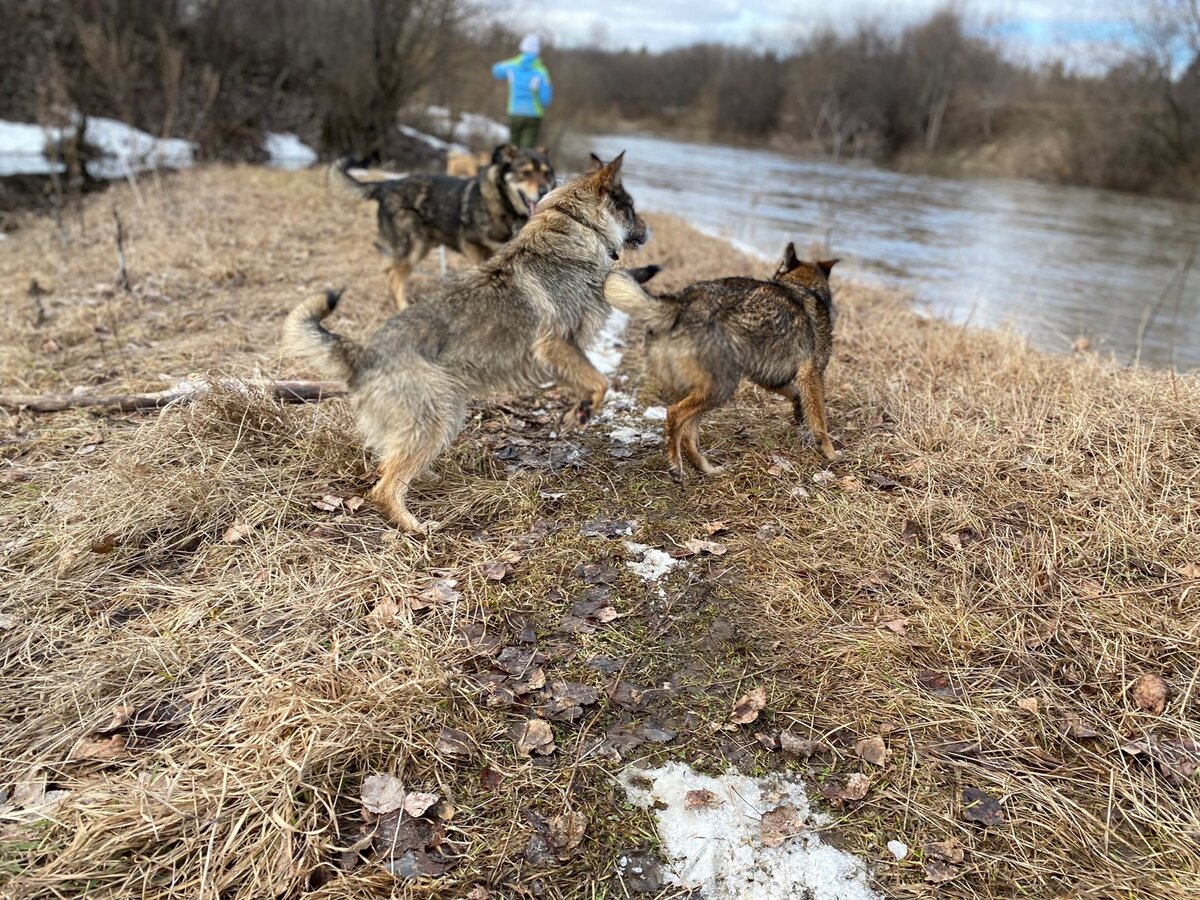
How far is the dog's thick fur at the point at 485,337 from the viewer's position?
154 inches

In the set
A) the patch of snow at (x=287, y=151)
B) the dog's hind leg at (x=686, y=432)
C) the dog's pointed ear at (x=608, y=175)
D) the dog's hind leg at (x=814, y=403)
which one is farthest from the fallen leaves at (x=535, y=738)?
the patch of snow at (x=287, y=151)

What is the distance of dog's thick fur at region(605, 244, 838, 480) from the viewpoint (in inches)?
169

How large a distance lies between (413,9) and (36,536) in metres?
20.6

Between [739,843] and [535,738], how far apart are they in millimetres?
841

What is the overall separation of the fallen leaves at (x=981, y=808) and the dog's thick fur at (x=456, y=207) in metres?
6.28

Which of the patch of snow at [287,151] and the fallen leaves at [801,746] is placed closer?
the fallen leaves at [801,746]

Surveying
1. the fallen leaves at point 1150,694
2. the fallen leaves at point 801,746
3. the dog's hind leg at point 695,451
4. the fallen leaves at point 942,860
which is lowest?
the fallen leaves at point 942,860

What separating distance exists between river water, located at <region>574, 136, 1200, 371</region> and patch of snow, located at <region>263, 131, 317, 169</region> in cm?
1067

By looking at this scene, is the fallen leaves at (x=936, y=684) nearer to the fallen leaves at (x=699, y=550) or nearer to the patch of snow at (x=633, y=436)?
the fallen leaves at (x=699, y=550)

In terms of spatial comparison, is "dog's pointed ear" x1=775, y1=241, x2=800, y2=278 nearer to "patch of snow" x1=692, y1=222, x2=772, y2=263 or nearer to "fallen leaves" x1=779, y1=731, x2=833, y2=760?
"fallen leaves" x1=779, y1=731, x2=833, y2=760

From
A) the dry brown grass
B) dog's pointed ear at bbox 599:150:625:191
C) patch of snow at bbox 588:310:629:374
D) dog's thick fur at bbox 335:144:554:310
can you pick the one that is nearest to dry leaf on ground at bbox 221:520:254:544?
the dry brown grass

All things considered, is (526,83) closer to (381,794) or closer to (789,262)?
(789,262)

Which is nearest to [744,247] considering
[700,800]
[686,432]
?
[686,432]

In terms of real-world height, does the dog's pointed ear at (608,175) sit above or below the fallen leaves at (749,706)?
above
